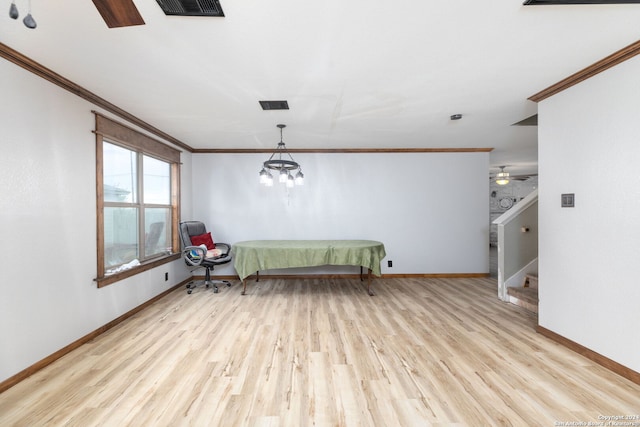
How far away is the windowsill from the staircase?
16.1 ft

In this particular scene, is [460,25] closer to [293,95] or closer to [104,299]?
[293,95]

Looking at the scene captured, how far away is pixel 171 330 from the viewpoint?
2.89 metres

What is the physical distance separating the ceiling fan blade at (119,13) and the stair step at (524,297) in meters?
4.65

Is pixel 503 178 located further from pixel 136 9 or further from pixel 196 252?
pixel 136 9

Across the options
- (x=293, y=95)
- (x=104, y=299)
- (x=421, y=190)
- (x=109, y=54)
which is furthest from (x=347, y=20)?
(x=421, y=190)

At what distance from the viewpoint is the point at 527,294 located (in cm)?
349

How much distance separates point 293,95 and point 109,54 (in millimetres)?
1452

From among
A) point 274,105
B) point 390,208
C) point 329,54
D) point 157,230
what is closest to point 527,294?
point 390,208

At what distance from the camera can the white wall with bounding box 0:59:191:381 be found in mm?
1951

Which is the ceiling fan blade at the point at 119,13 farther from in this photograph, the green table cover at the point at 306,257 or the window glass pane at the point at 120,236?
the green table cover at the point at 306,257

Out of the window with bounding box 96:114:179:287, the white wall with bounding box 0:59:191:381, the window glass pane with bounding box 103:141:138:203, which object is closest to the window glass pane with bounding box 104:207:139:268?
the window with bounding box 96:114:179:287

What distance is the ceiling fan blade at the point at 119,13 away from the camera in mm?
1458

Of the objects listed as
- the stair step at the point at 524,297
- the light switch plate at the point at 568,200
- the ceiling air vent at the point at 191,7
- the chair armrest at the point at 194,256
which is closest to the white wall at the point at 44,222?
the chair armrest at the point at 194,256

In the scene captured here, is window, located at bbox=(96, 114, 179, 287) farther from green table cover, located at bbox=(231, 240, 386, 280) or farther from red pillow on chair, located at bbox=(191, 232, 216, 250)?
green table cover, located at bbox=(231, 240, 386, 280)
